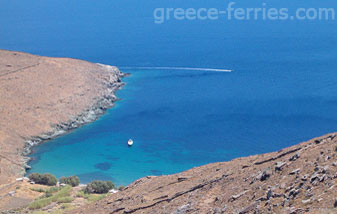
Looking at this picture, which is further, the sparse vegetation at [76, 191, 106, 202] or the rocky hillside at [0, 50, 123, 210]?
the rocky hillside at [0, 50, 123, 210]

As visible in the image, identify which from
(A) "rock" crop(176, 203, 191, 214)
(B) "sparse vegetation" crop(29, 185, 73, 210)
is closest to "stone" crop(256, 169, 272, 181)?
(A) "rock" crop(176, 203, 191, 214)

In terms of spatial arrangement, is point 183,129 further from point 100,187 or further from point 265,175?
point 265,175

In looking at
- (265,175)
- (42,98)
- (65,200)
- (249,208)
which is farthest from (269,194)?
(42,98)

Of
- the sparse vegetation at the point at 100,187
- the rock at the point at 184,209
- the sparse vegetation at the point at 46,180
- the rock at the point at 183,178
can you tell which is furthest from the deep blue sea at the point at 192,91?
the rock at the point at 184,209

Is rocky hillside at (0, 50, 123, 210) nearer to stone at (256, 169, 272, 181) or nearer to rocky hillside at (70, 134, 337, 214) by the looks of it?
rocky hillside at (70, 134, 337, 214)

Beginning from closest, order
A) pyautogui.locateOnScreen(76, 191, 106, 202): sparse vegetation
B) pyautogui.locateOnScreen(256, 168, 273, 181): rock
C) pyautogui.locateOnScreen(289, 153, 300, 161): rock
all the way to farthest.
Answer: pyautogui.locateOnScreen(256, 168, 273, 181): rock
pyautogui.locateOnScreen(289, 153, 300, 161): rock
pyautogui.locateOnScreen(76, 191, 106, 202): sparse vegetation

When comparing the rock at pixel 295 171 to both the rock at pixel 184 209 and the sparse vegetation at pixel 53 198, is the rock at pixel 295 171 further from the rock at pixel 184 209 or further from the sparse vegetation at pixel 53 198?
the sparse vegetation at pixel 53 198
